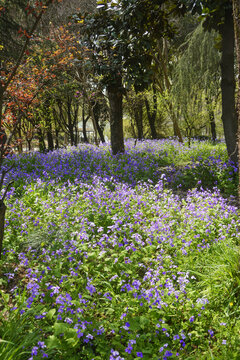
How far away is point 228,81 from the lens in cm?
659

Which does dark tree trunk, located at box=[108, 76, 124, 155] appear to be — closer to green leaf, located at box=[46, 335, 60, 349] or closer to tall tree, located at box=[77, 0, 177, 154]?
tall tree, located at box=[77, 0, 177, 154]

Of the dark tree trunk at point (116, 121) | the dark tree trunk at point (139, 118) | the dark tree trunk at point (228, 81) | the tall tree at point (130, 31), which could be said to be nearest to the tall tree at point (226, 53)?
the dark tree trunk at point (228, 81)

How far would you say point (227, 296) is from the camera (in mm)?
2885

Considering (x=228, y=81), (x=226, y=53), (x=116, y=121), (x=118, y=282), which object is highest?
(x=226, y=53)

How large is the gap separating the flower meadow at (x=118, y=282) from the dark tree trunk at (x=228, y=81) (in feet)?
8.82

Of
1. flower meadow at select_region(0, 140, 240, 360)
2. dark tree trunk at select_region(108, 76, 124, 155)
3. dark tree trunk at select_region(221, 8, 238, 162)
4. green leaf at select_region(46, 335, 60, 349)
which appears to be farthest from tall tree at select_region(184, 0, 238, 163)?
green leaf at select_region(46, 335, 60, 349)

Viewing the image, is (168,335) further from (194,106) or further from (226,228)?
(194,106)

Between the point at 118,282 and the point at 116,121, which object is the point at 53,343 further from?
the point at 116,121

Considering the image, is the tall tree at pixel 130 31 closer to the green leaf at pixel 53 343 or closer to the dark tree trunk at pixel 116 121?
the dark tree trunk at pixel 116 121

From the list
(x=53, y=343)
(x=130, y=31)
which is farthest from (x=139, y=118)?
(x=53, y=343)

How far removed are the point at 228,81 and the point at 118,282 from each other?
5690 millimetres

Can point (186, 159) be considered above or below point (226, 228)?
above

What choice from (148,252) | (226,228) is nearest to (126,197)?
(148,252)

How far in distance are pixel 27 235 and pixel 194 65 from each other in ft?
30.0
